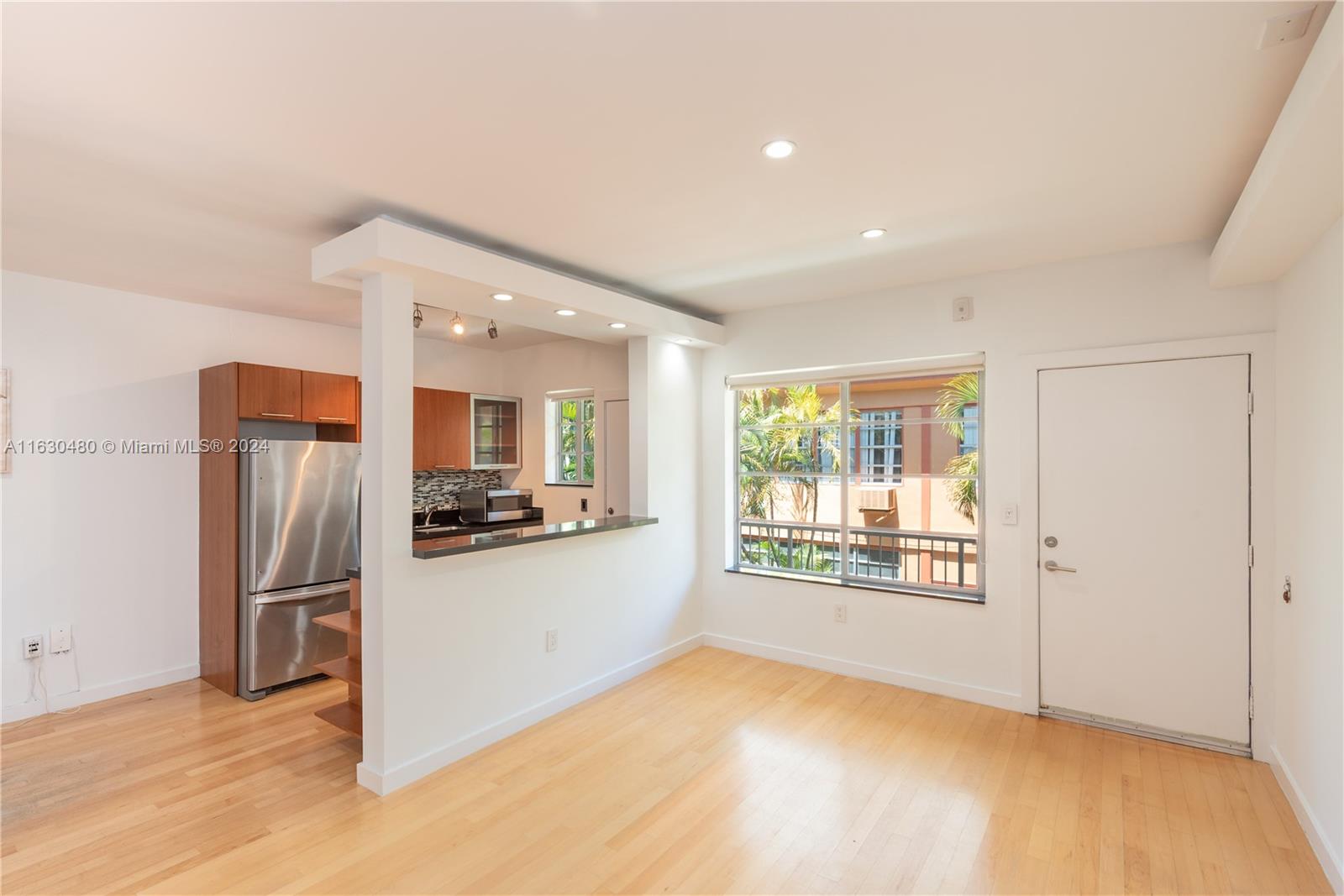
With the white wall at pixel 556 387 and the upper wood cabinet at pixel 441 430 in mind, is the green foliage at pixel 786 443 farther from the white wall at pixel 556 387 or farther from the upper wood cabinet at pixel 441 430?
the upper wood cabinet at pixel 441 430

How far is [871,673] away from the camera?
414 cm

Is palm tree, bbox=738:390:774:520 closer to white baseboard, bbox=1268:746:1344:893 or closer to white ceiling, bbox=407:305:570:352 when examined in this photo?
white ceiling, bbox=407:305:570:352

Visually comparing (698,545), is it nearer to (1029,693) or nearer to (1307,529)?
(1029,693)

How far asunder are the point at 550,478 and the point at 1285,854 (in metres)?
5.18

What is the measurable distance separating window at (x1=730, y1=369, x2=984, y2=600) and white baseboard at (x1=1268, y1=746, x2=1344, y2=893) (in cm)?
141

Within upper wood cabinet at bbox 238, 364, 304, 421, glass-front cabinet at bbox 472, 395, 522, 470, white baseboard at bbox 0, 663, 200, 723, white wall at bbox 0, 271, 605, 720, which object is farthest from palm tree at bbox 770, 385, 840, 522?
white baseboard at bbox 0, 663, 200, 723

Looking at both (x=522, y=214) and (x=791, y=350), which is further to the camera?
(x=791, y=350)

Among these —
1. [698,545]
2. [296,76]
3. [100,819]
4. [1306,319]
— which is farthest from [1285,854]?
[100,819]

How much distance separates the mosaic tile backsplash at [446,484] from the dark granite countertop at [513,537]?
2446 mm

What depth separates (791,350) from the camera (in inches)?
177

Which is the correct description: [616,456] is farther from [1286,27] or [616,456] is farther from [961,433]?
[1286,27]

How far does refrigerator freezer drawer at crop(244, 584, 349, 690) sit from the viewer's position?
156 inches

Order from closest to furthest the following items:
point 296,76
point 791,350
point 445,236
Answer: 1. point 296,76
2. point 445,236
3. point 791,350

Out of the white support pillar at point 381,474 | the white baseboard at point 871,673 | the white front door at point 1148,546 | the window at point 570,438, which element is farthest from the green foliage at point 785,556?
the white support pillar at point 381,474
